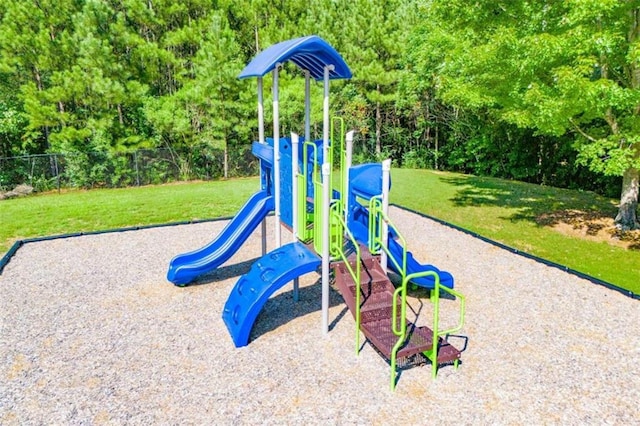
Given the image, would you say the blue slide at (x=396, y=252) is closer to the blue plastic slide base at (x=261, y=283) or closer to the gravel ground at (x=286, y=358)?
the gravel ground at (x=286, y=358)

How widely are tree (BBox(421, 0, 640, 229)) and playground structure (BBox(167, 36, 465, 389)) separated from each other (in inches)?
169

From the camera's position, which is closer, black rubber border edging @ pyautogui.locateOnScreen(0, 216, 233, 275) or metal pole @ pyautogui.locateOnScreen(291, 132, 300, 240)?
metal pole @ pyautogui.locateOnScreen(291, 132, 300, 240)

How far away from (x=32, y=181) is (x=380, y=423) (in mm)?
16005

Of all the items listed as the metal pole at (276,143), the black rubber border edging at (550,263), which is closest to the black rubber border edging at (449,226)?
the black rubber border edging at (550,263)

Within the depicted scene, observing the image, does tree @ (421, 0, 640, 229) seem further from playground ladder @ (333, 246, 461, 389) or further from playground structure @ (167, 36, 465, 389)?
playground ladder @ (333, 246, 461, 389)

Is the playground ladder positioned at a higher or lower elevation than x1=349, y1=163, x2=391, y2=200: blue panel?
lower

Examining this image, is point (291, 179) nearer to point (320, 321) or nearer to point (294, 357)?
point (320, 321)

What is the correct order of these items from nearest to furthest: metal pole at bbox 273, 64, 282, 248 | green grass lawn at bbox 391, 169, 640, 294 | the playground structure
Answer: the playground structure → metal pole at bbox 273, 64, 282, 248 → green grass lawn at bbox 391, 169, 640, 294

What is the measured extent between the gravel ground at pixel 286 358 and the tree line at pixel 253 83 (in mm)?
4886

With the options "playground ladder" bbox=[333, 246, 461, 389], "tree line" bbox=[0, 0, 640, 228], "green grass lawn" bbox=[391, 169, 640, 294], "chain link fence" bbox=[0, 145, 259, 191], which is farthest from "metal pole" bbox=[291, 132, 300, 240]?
"chain link fence" bbox=[0, 145, 259, 191]

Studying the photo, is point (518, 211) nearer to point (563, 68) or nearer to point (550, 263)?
point (550, 263)

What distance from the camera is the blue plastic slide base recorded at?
4.84 m

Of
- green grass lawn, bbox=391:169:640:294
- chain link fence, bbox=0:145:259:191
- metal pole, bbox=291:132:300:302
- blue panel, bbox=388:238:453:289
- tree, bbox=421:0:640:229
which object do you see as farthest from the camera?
chain link fence, bbox=0:145:259:191

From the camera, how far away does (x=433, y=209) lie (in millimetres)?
11930
